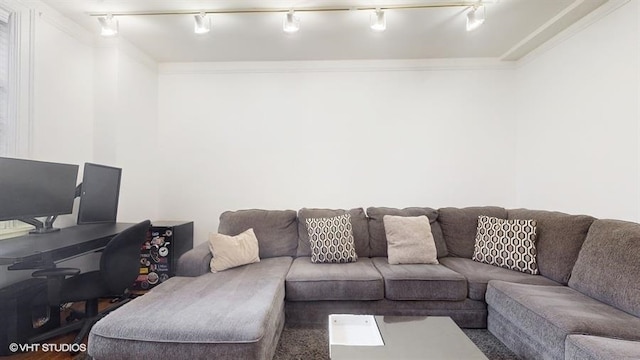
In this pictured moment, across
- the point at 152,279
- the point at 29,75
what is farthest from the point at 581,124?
the point at 29,75

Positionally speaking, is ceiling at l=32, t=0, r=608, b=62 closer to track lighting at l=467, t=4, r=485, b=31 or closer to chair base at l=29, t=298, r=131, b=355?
track lighting at l=467, t=4, r=485, b=31

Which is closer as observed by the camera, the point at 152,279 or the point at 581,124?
the point at 581,124

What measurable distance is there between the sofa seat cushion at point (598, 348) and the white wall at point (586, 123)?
4.06 ft

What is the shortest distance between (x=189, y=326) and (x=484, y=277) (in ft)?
6.98

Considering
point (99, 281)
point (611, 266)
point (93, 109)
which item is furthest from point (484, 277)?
point (93, 109)

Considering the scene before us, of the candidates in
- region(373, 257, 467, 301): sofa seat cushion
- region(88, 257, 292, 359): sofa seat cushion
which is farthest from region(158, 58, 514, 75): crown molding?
region(88, 257, 292, 359): sofa seat cushion

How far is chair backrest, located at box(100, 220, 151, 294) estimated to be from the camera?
6.60 ft

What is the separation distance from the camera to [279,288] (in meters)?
2.11

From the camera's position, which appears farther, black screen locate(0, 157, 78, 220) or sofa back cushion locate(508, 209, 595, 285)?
sofa back cushion locate(508, 209, 595, 285)

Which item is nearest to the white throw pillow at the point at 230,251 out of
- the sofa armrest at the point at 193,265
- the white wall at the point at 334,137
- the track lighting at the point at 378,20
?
the sofa armrest at the point at 193,265

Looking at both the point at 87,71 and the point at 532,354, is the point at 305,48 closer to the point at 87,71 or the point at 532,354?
the point at 87,71

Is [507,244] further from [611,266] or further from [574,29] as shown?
[574,29]

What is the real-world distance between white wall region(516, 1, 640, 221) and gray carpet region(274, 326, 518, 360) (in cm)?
135

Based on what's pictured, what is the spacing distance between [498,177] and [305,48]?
104 inches
